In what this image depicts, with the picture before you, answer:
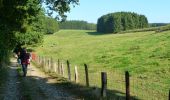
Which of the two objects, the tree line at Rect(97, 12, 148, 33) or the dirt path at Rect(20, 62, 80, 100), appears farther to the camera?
the tree line at Rect(97, 12, 148, 33)

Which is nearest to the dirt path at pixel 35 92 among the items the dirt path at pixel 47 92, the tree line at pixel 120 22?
the dirt path at pixel 47 92

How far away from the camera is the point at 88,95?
56.7 feet

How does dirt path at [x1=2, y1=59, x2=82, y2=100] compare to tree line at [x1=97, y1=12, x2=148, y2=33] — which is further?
tree line at [x1=97, y1=12, x2=148, y2=33]

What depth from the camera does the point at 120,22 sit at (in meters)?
168

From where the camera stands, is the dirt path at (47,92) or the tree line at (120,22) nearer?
the dirt path at (47,92)

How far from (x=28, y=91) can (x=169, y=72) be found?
13914 mm

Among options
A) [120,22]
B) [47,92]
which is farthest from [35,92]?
[120,22]

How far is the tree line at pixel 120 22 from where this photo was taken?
167 meters

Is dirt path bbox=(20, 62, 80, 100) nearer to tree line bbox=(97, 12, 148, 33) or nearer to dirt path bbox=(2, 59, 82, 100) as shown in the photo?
dirt path bbox=(2, 59, 82, 100)

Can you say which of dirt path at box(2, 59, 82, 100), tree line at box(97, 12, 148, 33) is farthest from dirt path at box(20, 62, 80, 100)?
tree line at box(97, 12, 148, 33)

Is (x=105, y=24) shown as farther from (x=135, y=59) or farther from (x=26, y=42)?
(x=135, y=59)

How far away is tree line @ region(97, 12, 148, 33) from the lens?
16712cm

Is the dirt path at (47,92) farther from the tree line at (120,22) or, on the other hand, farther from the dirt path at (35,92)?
the tree line at (120,22)

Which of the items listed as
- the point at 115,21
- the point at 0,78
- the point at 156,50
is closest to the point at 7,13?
the point at 0,78
